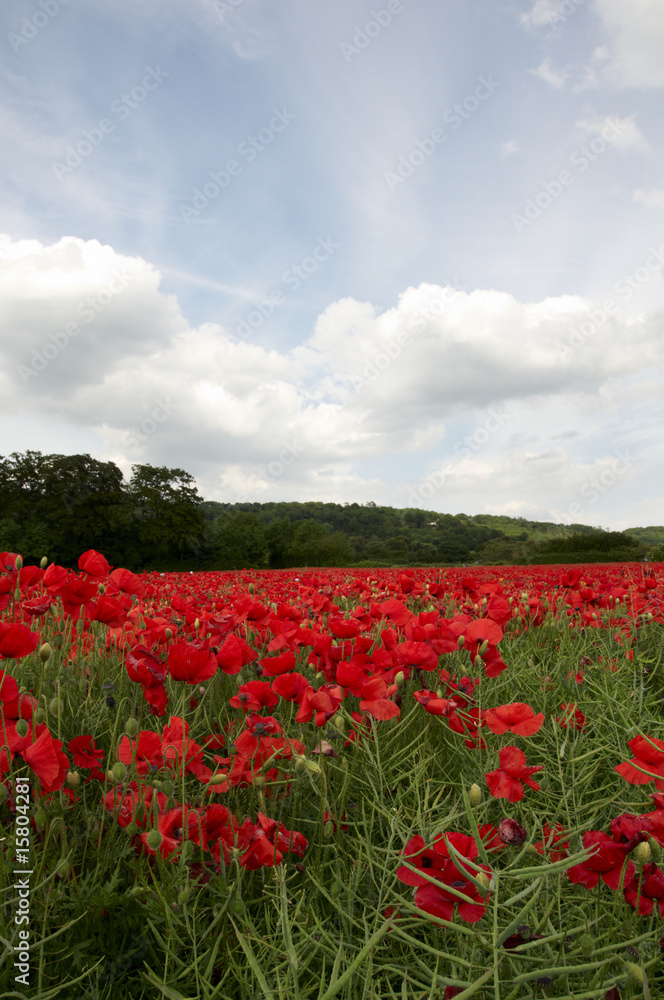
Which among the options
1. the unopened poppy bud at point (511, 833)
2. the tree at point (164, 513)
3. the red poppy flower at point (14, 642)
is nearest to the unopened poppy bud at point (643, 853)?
the unopened poppy bud at point (511, 833)

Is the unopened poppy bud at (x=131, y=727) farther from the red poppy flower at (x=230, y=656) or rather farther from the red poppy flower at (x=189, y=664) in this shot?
the red poppy flower at (x=230, y=656)

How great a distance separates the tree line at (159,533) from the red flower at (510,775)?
3340cm

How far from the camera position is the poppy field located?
2.87 feet

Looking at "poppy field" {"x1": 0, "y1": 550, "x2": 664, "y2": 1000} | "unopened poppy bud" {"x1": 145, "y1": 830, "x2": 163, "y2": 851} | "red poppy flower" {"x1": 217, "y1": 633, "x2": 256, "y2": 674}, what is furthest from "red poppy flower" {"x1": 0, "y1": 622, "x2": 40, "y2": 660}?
"unopened poppy bud" {"x1": 145, "y1": 830, "x2": 163, "y2": 851}

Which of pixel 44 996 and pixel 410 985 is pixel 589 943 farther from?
pixel 44 996

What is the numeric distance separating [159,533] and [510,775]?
128ft

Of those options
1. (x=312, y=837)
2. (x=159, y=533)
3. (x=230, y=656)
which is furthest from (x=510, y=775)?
(x=159, y=533)

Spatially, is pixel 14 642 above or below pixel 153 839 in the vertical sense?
above

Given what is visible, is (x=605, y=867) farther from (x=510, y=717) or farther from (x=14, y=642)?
(x=14, y=642)

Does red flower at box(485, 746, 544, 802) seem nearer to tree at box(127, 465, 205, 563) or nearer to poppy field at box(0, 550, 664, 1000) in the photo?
poppy field at box(0, 550, 664, 1000)

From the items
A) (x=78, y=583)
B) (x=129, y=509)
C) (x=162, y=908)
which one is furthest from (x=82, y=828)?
(x=129, y=509)

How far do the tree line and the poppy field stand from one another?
32.9 m

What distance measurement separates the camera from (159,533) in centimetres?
3797

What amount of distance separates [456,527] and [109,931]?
59919 mm
